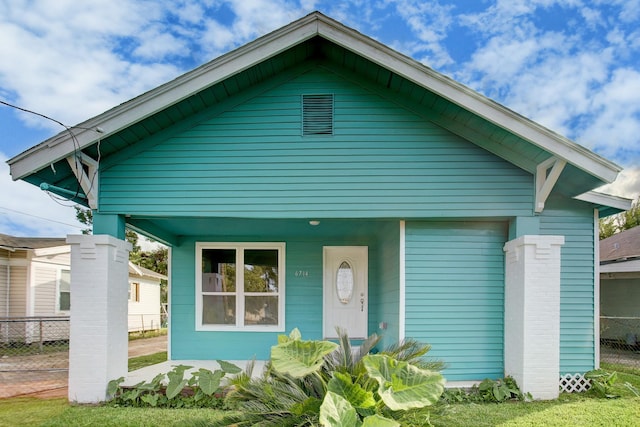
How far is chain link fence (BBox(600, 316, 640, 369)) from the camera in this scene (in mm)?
9188

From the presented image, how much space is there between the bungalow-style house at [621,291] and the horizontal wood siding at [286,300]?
727cm

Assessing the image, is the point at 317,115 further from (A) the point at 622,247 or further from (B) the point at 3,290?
(B) the point at 3,290

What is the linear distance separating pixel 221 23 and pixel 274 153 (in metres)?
5.21

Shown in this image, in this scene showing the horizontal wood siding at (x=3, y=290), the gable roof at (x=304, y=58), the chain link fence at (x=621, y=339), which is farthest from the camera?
the horizontal wood siding at (x=3, y=290)

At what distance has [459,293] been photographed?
5.55m

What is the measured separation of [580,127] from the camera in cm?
1538

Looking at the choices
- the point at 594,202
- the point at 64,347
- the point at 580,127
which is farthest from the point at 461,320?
the point at 580,127

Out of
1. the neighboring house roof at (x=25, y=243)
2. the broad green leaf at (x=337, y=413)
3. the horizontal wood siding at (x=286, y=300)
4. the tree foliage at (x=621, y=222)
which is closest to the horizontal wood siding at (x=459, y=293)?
the horizontal wood siding at (x=286, y=300)

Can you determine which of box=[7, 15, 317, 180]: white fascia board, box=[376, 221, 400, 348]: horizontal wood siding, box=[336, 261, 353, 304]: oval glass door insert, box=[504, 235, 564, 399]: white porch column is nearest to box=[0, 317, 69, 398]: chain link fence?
box=[7, 15, 317, 180]: white fascia board

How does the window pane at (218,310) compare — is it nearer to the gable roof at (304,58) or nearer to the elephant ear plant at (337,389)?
the gable roof at (304,58)

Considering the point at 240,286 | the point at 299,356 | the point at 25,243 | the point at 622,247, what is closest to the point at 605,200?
the point at 299,356

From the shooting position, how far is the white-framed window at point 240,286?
24.5ft

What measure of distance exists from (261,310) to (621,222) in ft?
85.6

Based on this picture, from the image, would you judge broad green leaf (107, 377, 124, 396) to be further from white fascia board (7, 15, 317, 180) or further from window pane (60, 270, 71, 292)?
window pane (60, 270, 71, 292)
